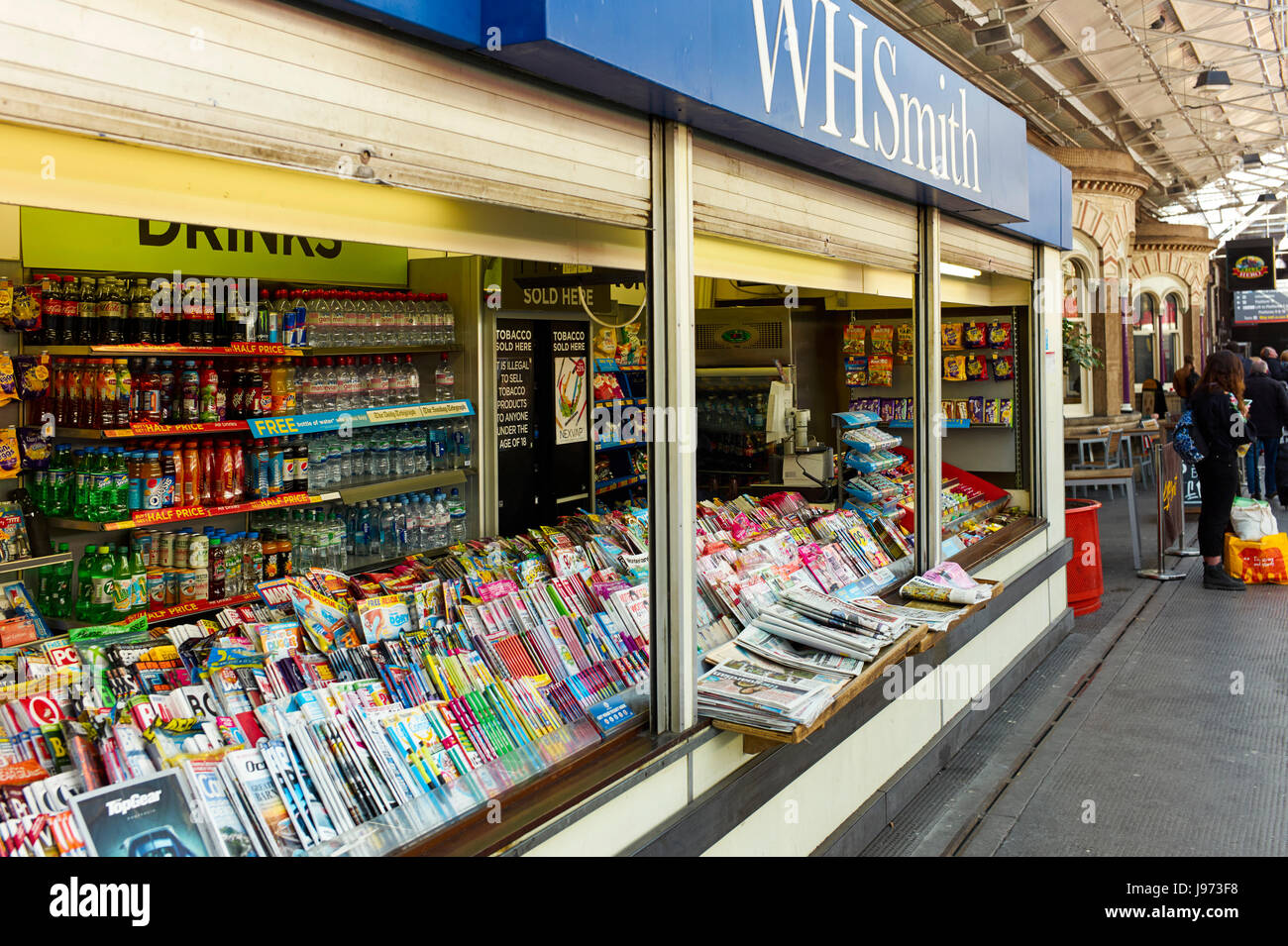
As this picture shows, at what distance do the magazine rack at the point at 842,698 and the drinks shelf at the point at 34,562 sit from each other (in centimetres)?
295

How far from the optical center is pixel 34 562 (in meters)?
4.31

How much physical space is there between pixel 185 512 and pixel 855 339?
4.91 metres

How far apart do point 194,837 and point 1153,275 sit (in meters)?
25.3

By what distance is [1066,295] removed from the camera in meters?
17.3

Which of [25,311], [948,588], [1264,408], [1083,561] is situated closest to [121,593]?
[25,311]

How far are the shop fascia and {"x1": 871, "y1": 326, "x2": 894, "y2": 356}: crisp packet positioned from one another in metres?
2.86

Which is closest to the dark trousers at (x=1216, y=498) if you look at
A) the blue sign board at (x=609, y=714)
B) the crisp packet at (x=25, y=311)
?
the blue sign board at (x=609, y=714)

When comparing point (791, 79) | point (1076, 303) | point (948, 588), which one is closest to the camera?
point (791, 79)

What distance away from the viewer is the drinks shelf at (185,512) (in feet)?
14.6

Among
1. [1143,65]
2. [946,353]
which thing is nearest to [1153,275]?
[1143,65]

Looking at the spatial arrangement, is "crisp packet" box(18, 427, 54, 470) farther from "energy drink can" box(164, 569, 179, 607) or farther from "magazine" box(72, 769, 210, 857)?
"magazine" box(72, 769, 210, 857)

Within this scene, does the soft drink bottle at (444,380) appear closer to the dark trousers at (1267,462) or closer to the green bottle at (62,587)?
the green bottle at (62,587)

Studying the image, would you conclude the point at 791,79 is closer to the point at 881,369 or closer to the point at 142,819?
the point at 142,819
